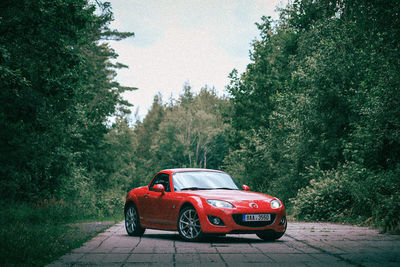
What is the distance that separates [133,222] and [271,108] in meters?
32.5

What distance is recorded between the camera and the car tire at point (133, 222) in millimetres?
13156

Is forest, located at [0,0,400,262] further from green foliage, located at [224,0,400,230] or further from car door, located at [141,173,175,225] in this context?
car door, located at [141,173,175,225]

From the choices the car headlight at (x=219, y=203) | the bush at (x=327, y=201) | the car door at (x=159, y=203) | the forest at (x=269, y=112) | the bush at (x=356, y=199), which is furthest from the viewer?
the bush at (x=327, y=201)

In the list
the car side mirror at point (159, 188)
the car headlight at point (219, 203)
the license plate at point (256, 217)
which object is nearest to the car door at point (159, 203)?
the car side mirror at point (159, 188)

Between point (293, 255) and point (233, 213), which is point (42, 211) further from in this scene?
point (293, 255)

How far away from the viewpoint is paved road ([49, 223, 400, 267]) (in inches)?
304

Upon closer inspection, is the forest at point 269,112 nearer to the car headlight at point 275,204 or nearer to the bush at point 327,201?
the bush at point 327,201

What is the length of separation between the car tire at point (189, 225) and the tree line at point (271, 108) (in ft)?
16.3

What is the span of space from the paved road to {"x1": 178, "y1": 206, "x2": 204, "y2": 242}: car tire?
260 millimetres

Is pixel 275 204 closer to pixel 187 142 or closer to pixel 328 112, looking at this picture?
pixel 328 112

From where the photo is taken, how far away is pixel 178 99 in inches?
4247

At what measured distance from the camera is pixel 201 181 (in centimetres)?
1237

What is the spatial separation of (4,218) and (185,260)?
10323mm

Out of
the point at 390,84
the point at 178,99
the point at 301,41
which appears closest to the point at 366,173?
the point at 390,84
